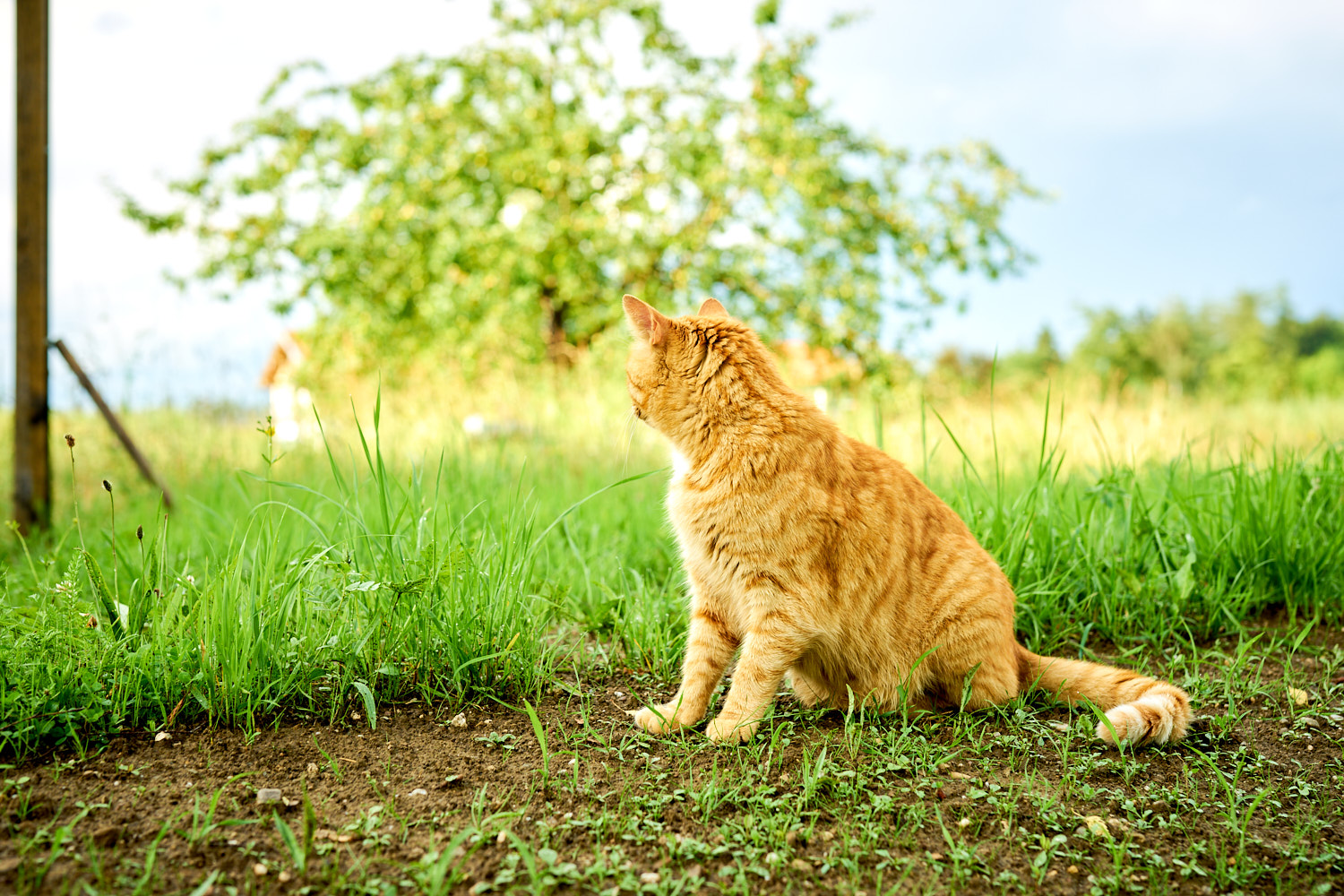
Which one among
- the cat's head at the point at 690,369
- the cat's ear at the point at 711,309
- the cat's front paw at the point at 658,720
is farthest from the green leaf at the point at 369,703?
the cat's ear at the point at 711,309

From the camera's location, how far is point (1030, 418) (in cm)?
920

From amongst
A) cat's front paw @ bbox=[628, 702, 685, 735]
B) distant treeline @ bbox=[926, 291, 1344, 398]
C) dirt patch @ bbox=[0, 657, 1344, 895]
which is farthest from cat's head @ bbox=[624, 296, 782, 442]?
distant treeline @ bbox=[926, 291, 1344, 398]

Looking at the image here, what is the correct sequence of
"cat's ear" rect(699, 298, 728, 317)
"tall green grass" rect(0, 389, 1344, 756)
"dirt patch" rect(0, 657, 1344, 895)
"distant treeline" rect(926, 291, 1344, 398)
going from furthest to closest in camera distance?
1. "distant treeline" rect(926, 291, 1344, 398)
2. "cat's ear" rect(699, 298, 728, 317)
3. "tall green grass" rect(0, 389, 1344, 756)
4. "dirt patch" rect(0, 657, 1344, 895)

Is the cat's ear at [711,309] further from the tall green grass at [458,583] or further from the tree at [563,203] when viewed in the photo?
the tree at [563,203]

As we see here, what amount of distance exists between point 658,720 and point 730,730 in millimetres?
227

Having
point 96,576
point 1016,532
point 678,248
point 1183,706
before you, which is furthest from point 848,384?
point 96,576

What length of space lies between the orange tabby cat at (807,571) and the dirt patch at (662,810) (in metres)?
0.15

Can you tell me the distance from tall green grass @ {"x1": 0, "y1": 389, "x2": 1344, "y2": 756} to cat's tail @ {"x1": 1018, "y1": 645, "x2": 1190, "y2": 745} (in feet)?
1.65

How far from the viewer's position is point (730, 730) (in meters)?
2.39

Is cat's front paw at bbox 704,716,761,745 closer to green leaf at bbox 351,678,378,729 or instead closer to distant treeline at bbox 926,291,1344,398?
green leaf at bbox 351,678,378,729

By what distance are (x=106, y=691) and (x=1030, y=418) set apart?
8.82 m

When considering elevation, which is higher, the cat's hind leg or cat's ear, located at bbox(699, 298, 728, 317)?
cat's ear, located at bbox(699, 298, 728, 317)

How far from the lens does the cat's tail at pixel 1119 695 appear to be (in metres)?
2.44

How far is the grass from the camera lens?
1.89 m
